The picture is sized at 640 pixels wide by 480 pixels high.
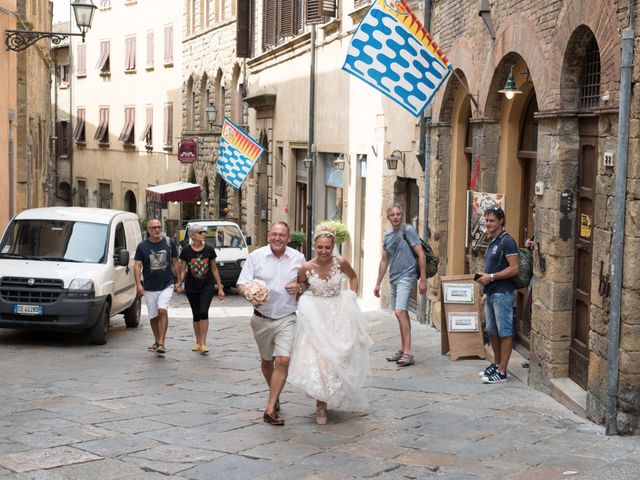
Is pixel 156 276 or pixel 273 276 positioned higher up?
pixel 273 276

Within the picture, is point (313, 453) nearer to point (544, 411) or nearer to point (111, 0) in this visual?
point (544, 411)

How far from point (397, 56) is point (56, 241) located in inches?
196

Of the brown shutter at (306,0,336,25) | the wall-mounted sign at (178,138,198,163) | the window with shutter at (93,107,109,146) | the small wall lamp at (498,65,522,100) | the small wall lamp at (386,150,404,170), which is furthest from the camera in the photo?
the window with shutter at (93,107,109,146)

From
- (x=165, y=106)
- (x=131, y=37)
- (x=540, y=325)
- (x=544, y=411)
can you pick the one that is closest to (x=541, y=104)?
(x=540, y=325)

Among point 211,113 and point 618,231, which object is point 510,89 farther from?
point 211,113

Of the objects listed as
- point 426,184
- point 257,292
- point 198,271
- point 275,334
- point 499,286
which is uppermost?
point 426,184

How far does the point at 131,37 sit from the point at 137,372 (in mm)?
37666

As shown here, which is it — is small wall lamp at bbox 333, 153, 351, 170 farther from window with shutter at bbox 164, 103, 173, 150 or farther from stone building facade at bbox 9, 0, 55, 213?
window with shutter at bbox 164, 103, 173, 150

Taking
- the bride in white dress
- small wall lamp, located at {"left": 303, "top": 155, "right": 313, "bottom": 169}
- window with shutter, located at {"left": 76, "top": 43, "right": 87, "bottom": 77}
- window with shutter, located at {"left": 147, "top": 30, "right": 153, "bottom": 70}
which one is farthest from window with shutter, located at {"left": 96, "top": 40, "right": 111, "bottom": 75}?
the bride in white dress

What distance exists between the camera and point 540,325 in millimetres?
10062

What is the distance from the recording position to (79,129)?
172ft

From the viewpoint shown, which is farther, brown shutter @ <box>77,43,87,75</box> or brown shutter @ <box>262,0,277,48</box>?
brown shutter @ <box>77,43,87,75</box>

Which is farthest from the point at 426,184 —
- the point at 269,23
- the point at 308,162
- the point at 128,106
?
the point at 128,106

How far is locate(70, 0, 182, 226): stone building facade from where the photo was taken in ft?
142
